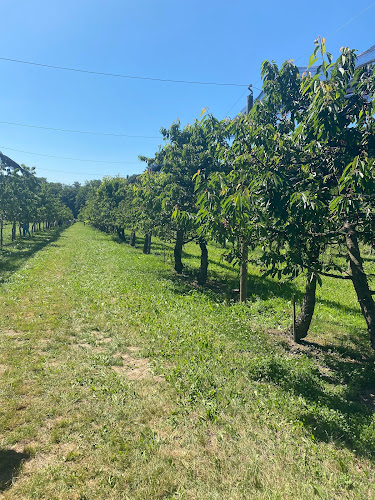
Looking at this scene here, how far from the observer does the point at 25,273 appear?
543 inches

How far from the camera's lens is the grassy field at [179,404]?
3.09 metres

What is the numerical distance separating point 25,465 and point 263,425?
306 cm

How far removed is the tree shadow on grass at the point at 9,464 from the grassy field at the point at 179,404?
0.04 feet

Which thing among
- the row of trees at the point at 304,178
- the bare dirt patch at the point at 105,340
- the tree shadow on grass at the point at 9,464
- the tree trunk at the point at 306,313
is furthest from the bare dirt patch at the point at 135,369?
the tree trunk at the point at 306,313

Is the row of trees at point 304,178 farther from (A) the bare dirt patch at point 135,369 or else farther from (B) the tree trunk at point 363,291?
(A) the bare dirt patch at point 135,369

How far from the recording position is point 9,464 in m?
3.26

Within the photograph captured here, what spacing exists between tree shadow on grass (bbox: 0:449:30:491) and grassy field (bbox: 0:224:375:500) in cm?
1

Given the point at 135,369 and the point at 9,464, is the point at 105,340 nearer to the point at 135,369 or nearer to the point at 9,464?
the point at 135,369

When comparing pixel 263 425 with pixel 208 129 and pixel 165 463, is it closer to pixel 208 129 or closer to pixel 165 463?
pixel 165 463

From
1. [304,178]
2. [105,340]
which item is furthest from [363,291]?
[105,340]

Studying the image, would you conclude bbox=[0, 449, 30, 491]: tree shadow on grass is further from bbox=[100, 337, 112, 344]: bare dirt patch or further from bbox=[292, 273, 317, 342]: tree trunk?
bbox=[292, 273, 317, 342]: tree trunk

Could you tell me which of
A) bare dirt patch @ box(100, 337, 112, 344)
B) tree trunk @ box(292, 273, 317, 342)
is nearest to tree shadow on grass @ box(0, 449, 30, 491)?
bare dirt patch @ box(100, 337, 112, 344)

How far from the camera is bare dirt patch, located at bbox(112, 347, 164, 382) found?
5306 mm

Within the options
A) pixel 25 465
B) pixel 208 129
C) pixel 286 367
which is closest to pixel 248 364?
pixel 286 367
